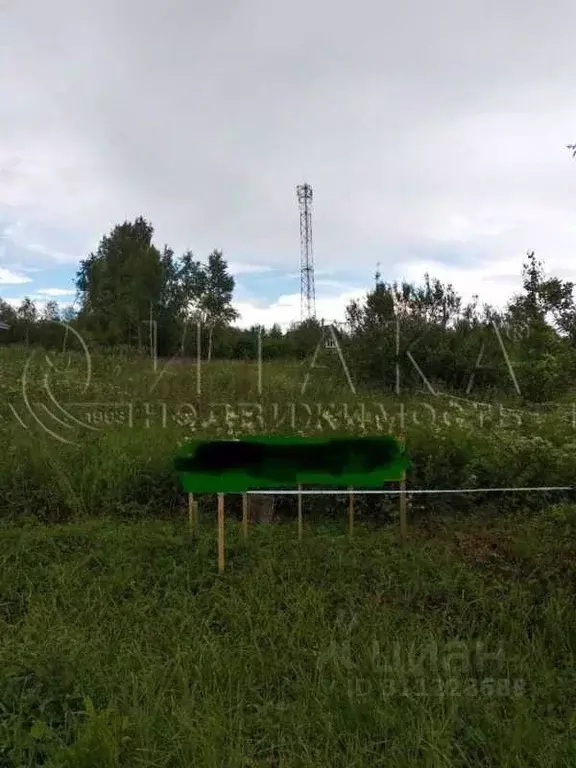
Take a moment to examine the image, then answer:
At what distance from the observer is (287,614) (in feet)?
8.60

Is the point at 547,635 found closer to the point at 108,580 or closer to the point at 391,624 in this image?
the point at 391,624

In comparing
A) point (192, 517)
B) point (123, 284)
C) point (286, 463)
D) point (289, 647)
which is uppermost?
point (123, 284)

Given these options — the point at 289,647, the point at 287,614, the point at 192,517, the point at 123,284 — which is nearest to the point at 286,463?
the point at 192,517

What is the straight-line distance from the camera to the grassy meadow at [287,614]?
1.85 metres

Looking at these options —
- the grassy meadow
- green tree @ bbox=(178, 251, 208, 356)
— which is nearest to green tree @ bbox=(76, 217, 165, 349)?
green tree @ bbox=(178, 251, 208, 356)

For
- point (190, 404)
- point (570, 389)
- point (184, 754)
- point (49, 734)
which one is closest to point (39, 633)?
point (49, 734)

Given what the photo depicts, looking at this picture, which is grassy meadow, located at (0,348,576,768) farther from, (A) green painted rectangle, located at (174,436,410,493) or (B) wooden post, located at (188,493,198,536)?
(A) green painted rectangle, located at (174,436,410,493)

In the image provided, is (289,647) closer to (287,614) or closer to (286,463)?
(287,614)

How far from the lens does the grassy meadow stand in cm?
185

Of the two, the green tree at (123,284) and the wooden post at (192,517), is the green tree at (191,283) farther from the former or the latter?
the wooden post at (192,517)

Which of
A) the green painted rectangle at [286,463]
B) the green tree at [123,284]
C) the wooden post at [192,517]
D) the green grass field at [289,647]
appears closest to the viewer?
the green grass field at [289,647]

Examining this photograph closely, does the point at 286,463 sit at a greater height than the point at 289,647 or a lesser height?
greater

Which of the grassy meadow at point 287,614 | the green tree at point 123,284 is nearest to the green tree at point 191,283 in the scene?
the green tree at point 123,284

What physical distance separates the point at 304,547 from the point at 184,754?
159cm
